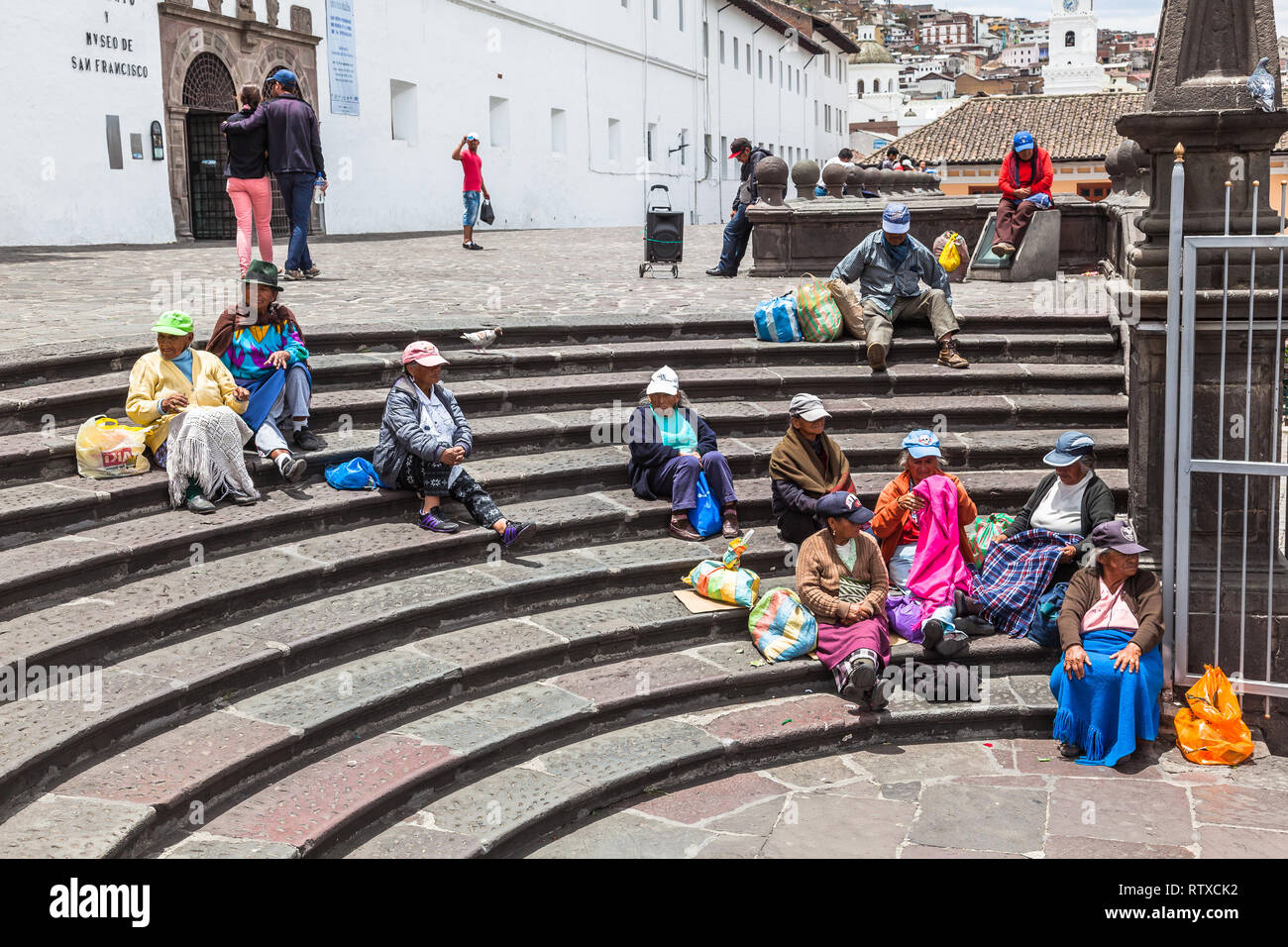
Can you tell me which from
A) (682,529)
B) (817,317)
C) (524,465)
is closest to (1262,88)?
(682,529)

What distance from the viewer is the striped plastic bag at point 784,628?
687cm

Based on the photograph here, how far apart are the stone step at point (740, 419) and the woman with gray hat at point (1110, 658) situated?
9.02 feet

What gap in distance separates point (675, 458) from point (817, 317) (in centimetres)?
247

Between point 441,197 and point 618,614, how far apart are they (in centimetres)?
2055

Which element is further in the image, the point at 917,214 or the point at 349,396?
the point at 917,214

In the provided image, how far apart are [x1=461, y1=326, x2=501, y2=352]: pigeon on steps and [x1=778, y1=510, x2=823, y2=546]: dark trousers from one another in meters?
2.69

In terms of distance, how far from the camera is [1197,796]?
235 inches

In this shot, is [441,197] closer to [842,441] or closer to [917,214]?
[917,214]

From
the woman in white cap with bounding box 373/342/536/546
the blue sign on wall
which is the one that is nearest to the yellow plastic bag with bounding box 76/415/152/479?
the woman in white cap with bounding box 373/342/536/546

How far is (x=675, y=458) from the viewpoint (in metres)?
7.98

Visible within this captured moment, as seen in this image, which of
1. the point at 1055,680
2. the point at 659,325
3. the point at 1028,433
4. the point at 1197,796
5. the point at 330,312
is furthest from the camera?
the point at 330,312

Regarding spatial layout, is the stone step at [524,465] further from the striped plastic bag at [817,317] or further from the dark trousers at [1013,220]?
the dark trousers at [1013,220]

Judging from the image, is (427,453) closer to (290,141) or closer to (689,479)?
(689,479)
